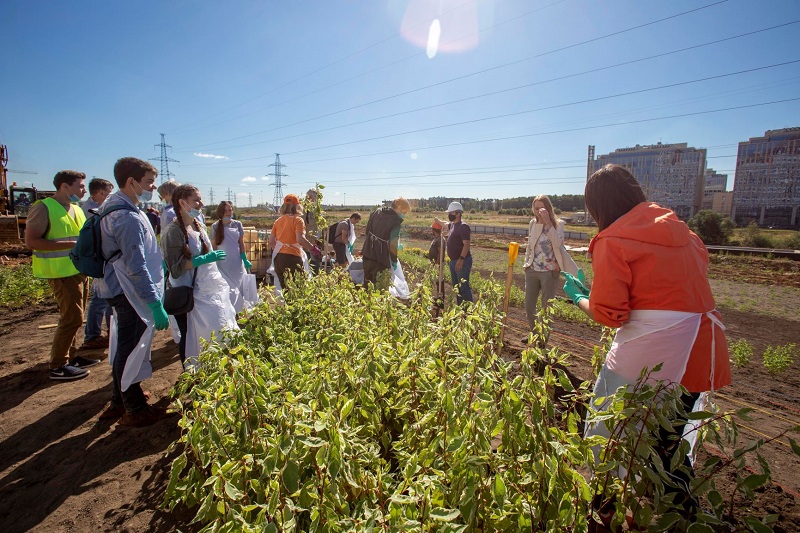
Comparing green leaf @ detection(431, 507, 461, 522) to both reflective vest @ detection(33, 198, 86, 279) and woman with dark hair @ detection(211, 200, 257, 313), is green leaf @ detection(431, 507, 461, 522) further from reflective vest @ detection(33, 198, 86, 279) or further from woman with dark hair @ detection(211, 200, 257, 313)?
reflective vest @ detection(33, 198, 86, 279)

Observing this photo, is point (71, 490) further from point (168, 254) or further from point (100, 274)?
point (168, 254)

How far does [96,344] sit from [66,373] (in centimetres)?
90

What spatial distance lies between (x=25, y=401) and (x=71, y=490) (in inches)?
67.5

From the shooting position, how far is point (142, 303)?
301 centimetres

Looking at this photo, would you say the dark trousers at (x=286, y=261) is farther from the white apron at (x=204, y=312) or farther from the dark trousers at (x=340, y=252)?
the dark trousers at (x=340, y=252)

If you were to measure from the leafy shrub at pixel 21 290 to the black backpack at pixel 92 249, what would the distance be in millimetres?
5417

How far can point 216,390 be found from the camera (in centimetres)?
164

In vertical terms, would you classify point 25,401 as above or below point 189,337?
below

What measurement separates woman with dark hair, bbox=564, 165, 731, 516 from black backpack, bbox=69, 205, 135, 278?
310 centimetres

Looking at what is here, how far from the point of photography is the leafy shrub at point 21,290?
663cm

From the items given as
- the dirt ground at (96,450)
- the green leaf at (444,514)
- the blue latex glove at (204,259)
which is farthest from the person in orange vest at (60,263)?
the green leaf at (444,514)

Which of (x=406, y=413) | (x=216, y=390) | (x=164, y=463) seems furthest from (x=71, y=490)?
(x=406, y=413)

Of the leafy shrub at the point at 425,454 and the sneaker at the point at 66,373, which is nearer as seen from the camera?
the leafy shrub at the point at 425,454

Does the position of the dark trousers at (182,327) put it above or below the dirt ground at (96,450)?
above
